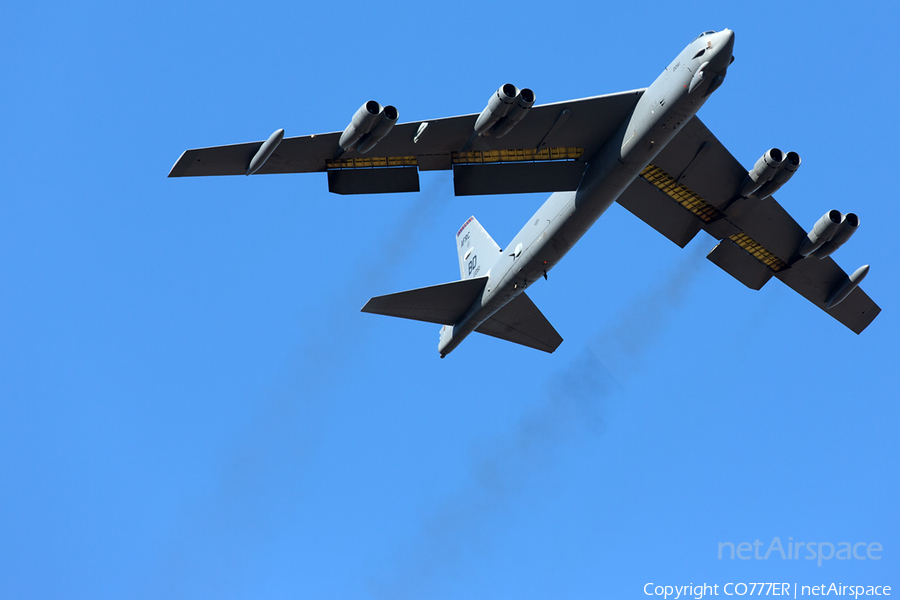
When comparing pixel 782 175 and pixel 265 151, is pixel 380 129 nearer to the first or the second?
pixel 265 151

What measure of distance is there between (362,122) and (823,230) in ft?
48.4

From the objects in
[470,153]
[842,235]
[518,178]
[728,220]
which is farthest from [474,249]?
[842,235]

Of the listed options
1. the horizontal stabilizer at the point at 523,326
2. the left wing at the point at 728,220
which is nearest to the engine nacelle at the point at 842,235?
the left wing at the point at 728,220

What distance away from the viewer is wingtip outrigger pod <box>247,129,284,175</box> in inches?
854

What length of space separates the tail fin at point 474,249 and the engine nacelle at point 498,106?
7.07 meters

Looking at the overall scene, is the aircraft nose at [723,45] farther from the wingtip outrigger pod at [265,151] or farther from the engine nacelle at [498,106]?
the wingtip outrigger pod at [265,151]

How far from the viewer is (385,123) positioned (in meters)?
21.3

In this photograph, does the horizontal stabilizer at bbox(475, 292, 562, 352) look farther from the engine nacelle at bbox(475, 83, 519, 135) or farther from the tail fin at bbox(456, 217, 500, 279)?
the engine nacelle at bbox(475, 83, 519, 135)

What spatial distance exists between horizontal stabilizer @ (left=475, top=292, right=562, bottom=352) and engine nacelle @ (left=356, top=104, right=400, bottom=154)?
28.2ft

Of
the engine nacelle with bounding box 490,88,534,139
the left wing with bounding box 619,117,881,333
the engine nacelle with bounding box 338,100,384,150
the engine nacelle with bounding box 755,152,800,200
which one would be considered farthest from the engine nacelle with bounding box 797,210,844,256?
the engine nacelle with bounding box 338,100,384,150

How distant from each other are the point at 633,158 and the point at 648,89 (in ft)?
6.09

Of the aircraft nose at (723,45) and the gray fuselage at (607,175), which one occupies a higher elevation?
A: the aircraft nose at (723,45)

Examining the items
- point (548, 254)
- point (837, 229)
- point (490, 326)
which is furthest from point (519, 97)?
point (837, 229)

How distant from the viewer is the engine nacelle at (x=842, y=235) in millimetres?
26141
